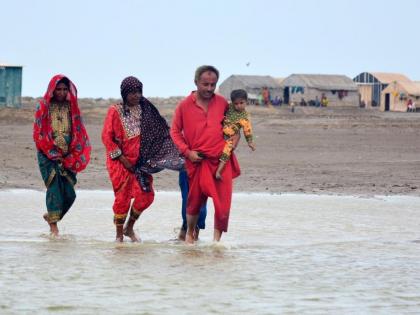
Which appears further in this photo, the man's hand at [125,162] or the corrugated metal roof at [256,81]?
the corrugated metal roof at [256,81]

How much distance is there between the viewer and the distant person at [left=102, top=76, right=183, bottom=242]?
913 cm

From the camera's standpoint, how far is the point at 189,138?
8.82 metres

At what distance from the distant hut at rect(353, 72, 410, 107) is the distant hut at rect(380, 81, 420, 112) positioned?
301 centimetres

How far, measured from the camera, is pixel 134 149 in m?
9.21

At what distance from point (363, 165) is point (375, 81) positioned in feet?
154

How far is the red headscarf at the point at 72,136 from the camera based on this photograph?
9.48 meters

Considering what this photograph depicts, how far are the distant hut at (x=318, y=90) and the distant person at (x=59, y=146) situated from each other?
48.2 meters

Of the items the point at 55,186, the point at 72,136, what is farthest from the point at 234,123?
the point at 55,186

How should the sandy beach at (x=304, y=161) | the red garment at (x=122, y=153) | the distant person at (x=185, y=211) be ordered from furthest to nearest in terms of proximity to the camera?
the sandy beach at (x=304, y=161), the distant person at (x=185, y=211), the red garment at (x=122, y=153)

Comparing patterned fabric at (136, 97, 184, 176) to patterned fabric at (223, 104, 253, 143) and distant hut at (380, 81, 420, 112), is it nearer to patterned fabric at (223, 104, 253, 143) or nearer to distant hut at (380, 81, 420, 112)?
patterned fabric at (223, 104, 253, 143)

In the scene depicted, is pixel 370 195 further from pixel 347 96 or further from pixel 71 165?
pixel 347 96

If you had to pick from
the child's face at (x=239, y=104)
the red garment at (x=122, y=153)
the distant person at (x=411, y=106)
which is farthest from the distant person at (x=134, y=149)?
the distant person at (x=411, y=106)

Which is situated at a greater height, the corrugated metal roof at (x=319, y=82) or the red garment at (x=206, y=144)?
the corrugated metal roof at (x=319, y=82)

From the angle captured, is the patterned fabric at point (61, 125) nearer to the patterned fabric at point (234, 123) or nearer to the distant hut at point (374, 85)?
the patterned fabric at point (234, 123)
